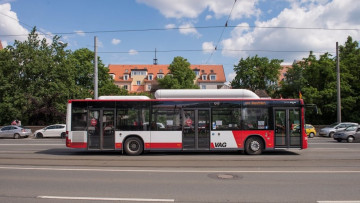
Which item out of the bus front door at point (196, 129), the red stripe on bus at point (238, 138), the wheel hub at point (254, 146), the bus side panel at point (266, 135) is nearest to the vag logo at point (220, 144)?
the bus front door at point (196, 129)

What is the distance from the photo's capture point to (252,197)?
594 cm

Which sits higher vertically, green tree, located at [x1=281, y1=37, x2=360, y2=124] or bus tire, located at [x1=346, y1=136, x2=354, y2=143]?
green tree, located at [x1=281, y1=37, x2=360, y2=124]

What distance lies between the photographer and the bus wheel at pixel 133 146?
12.9 m

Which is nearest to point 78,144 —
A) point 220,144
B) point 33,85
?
point 220,144

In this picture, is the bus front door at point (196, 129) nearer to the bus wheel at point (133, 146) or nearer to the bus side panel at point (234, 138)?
the bus side panel at point (234, 138)

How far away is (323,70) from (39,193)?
37.7 metres

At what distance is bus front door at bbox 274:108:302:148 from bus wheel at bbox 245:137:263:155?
2.36 ft

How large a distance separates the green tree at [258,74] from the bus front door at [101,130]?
43.5 meters

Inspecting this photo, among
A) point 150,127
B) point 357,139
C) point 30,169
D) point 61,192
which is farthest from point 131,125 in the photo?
point 357,139

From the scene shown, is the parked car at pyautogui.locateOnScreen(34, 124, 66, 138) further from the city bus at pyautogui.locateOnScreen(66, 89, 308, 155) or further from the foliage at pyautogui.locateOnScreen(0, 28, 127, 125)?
the city bus at pyautogui.locateOnScreen(66, 89, 308, 155)

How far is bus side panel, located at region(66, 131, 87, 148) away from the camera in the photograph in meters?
13.0

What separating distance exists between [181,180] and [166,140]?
5.29 m

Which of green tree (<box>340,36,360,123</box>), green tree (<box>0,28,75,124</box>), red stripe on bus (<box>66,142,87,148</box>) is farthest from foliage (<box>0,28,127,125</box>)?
green tree (<box>340,36,360,123</box>)

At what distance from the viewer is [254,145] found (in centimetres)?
1291
